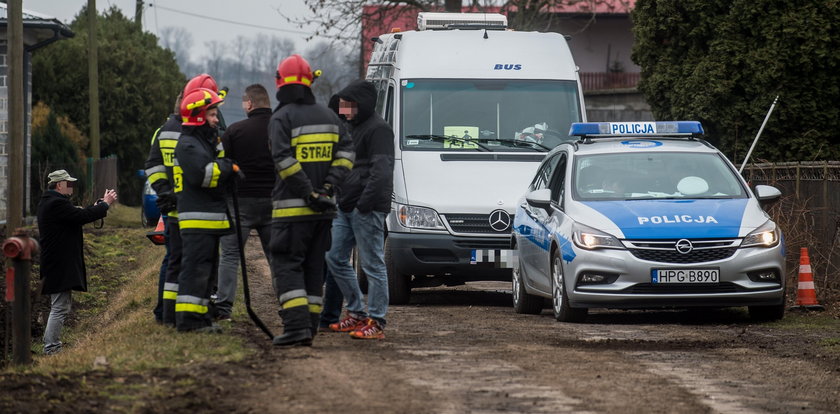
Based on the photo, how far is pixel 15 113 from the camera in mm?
19062

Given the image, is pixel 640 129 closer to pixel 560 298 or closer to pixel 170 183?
pixel 560 298

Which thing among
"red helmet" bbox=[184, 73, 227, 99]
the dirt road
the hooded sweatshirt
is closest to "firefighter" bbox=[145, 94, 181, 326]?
"red helmet" bbox=[184, 73, 227, 99]

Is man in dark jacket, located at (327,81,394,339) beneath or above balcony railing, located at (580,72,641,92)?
beneath

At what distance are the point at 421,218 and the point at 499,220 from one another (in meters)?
0.76

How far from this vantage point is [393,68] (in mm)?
14945

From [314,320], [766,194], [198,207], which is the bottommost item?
[314,320]

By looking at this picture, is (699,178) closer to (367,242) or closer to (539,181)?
(539,181)

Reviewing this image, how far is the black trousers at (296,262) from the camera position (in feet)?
30.0

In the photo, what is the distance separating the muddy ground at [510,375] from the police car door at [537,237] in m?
1.00

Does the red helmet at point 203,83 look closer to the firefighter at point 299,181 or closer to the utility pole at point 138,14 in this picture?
the firefighter at point 299,181

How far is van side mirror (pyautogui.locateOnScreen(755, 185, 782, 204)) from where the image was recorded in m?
11.7

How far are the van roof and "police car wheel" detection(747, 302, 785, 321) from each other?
3804mm

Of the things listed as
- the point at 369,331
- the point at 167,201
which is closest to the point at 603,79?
the point at 167,201

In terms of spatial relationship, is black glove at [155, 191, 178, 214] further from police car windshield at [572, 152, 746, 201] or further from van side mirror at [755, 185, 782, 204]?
van side mirror at [755, 185, 782, 204]
